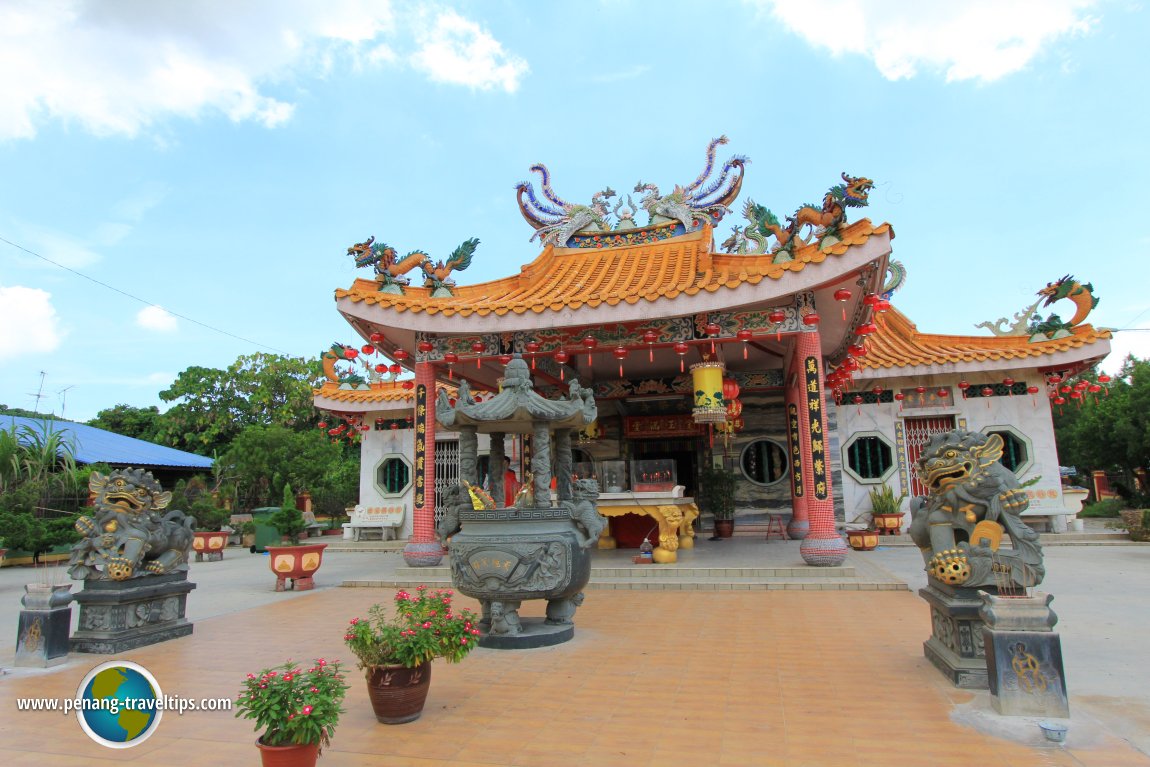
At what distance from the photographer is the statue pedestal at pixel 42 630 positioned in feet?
15.8

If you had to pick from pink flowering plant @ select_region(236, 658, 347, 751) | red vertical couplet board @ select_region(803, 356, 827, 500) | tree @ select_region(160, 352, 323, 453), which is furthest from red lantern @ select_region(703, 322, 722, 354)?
tree @ select_region(160, 352, 323, 453)

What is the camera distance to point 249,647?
5.30 meters

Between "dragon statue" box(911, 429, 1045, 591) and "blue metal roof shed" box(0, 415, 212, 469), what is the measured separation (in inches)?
760

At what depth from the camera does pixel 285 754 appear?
2.61 m

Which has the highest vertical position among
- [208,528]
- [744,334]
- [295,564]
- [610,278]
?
[610,278]

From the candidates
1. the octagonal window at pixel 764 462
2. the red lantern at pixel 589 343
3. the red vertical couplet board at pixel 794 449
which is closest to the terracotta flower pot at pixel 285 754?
the red lantern at pixel 589 343

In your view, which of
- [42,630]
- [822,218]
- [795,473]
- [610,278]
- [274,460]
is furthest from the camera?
[274,460]

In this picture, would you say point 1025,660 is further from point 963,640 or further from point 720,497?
point 720,497

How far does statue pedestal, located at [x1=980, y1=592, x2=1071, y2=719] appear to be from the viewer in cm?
328

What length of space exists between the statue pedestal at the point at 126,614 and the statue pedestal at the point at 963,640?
236 inches

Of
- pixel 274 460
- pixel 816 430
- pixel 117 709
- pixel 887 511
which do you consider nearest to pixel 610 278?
pixel 816 430

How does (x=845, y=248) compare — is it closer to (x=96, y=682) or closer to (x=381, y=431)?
(x=96, y=682)

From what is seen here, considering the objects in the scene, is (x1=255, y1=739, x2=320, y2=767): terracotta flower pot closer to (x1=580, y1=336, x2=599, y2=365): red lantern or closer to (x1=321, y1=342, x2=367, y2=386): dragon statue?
(x1=580, y1=336, x2=599, y2=365): red lantern

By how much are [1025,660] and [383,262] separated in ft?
27.9
